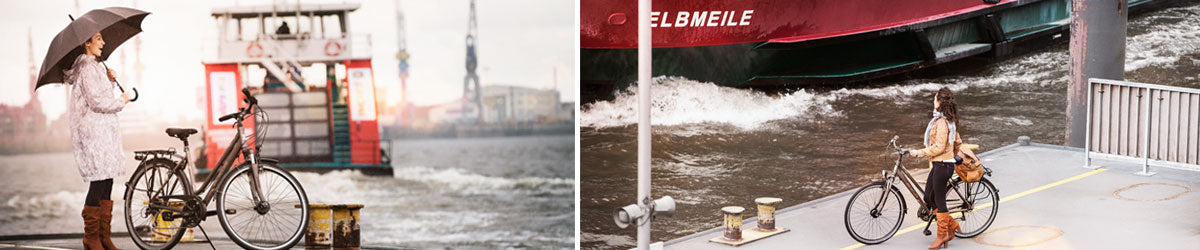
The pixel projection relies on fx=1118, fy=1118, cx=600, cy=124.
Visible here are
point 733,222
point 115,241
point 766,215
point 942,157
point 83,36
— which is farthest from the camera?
point 766,215

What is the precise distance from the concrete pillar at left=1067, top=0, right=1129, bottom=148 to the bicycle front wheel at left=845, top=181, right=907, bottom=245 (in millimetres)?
1467

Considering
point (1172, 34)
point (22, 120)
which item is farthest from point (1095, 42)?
point (22, 120)

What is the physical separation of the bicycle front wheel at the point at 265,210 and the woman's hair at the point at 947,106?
3.75 m

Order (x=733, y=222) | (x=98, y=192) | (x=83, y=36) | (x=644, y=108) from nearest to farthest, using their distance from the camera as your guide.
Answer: (x=644, y=108)
(x=83, y=36)
(x=98, y=192)
(x=733, y=222)

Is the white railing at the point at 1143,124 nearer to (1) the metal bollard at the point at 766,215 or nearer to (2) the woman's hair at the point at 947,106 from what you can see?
(2) the woman's hair at the point at 947,106

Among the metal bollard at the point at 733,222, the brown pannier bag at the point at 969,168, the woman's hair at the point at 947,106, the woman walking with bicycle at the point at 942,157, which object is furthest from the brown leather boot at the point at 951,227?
the metal bollard at the point at 733,222

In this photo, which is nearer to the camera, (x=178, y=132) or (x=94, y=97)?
(x=94, y=97)

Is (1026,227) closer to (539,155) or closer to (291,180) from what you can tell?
(539,155)

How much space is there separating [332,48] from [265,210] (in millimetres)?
1009

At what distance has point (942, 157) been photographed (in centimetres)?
648

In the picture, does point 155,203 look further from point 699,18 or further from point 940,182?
point 940,182

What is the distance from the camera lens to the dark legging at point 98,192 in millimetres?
6262

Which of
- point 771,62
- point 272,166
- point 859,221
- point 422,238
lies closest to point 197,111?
point 272,166

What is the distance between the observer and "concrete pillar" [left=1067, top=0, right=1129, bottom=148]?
22.9 feet
